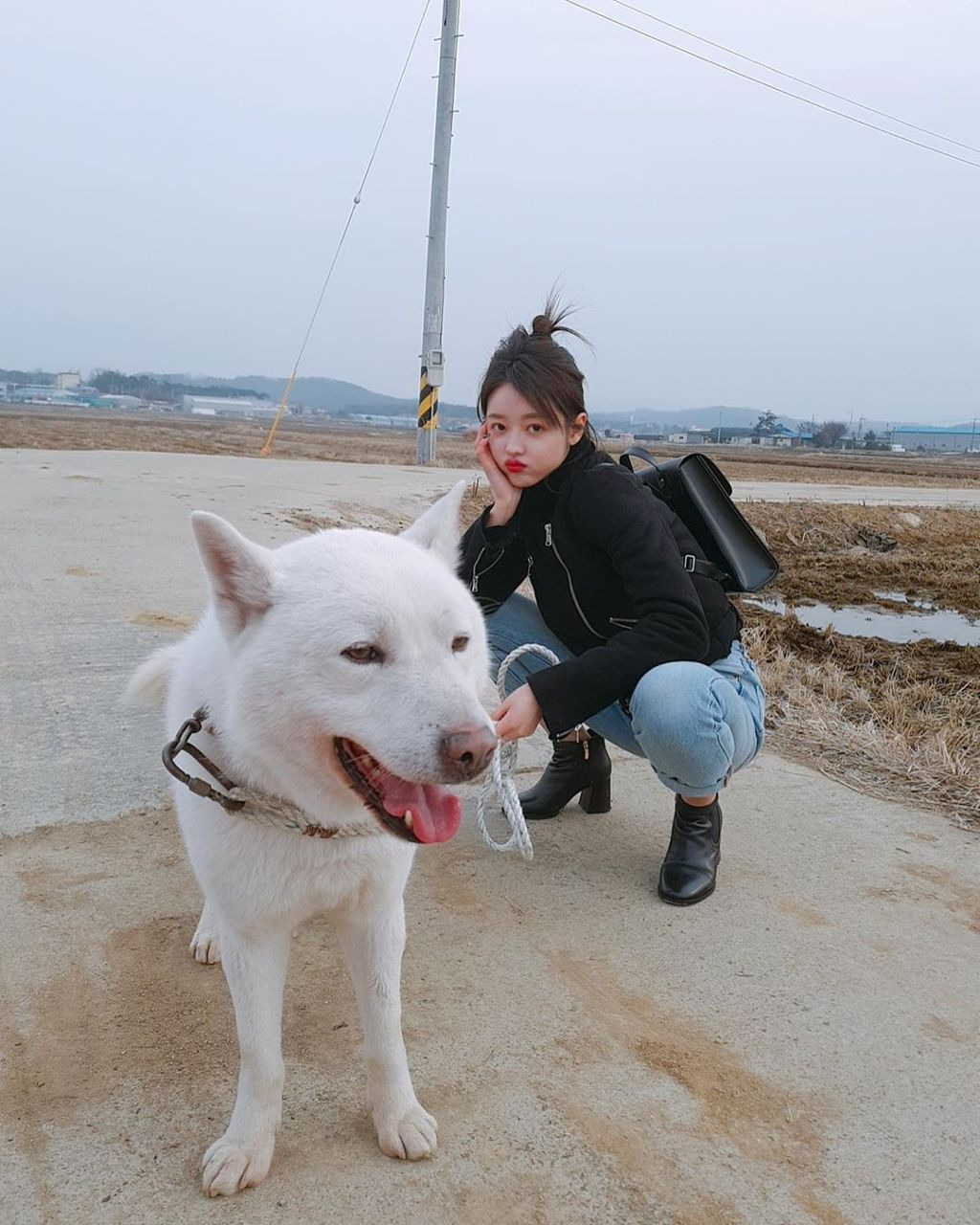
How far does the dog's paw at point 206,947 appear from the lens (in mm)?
2320

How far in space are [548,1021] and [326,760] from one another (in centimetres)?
92

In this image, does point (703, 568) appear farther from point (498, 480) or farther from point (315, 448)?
point (315, 448)

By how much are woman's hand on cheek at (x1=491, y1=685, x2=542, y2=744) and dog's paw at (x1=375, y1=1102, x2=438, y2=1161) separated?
0.88m

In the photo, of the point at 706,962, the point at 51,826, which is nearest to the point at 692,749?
the point at 706,962

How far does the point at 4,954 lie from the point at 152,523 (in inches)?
198

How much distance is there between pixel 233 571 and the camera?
1.72 metres

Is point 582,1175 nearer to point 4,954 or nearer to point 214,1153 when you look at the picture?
point 214,1153

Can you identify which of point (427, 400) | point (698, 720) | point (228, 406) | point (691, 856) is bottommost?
point (228, 406)

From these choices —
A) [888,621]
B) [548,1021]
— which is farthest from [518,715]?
[888,621]

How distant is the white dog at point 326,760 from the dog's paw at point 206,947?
504 mm

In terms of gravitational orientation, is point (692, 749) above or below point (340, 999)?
above

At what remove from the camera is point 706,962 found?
96.0 inches

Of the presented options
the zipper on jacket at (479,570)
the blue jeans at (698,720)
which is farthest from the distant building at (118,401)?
the blue jeans at (698,720)

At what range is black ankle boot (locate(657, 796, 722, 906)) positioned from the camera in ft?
8.92
